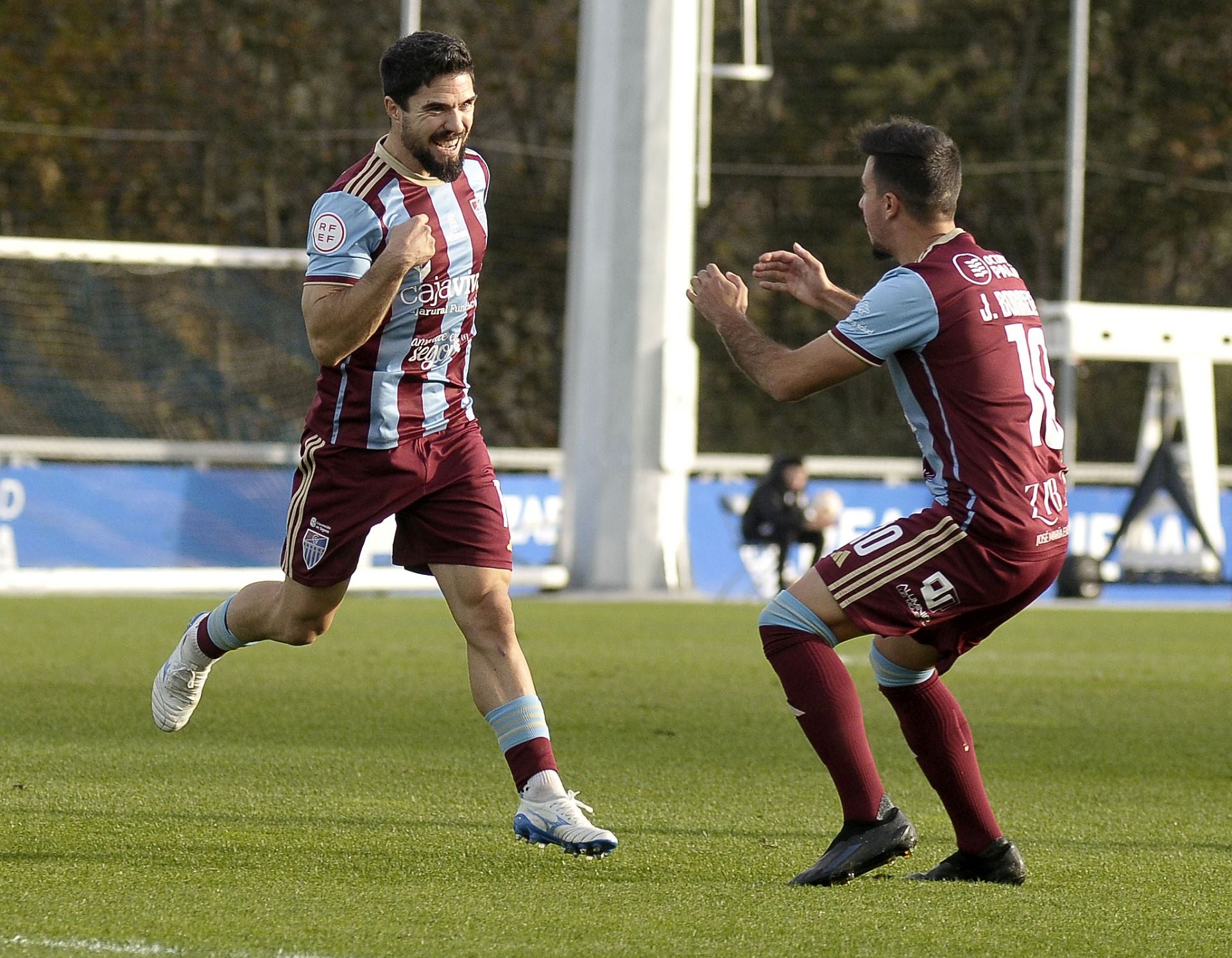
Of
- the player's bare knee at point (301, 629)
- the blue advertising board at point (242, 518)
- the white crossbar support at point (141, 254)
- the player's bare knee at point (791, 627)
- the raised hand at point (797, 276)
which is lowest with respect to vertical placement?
the blue advertising board at point (242, 518)

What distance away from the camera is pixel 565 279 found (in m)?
27.4

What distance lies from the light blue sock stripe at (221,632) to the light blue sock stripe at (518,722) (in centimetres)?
91

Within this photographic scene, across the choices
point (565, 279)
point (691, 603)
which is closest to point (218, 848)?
point (691, 603)

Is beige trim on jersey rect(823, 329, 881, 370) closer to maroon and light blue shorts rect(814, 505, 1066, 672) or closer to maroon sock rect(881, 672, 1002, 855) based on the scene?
maroon and light blue shorts rect(814, 505, 1066, 672)

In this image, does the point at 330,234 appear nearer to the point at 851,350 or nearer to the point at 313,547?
the point at 313,547

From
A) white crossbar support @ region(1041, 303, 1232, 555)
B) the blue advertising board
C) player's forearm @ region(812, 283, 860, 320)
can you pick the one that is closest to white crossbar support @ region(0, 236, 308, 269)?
the blue advertising board

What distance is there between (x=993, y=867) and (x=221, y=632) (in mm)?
2252

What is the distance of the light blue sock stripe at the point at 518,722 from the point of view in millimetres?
5324

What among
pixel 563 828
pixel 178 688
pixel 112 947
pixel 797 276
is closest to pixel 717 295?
pixel 797 276

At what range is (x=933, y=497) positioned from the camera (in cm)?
497

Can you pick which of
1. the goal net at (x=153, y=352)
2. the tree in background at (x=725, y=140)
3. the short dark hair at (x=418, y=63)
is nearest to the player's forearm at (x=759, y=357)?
the short dark hair at (x=418, y=63)

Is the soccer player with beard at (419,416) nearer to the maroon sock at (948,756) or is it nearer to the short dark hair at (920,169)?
the maroon sock at (948,756)

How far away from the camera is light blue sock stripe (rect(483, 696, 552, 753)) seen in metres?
5.32

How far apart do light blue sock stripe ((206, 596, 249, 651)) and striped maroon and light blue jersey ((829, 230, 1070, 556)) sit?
1.98 m
